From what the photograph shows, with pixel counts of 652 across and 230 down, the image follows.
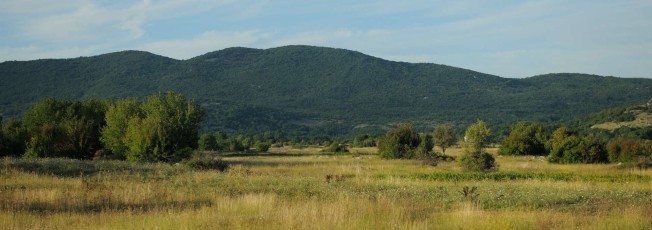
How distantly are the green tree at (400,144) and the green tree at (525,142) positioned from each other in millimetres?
8219

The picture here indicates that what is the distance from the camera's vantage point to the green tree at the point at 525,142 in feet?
178

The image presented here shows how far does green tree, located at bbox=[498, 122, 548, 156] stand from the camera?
54.3 m

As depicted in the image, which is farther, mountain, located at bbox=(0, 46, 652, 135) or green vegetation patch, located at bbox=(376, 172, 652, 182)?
mountain, located at bbox=(0, 46, 652, 135)

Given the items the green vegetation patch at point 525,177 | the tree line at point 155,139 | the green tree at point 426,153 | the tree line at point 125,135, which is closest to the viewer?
the green vegetation patch at point 525,177

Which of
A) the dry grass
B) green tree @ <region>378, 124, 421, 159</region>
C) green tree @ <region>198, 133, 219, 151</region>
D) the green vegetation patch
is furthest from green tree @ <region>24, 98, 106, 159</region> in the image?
the dry grass

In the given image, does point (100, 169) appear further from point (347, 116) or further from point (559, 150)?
point (347, 116)

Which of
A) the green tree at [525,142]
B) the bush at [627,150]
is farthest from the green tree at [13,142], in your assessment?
the bush at [627,150]

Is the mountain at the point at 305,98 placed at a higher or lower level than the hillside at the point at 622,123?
higher

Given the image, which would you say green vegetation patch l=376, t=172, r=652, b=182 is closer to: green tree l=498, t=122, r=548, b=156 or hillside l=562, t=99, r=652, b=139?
green tree l=498, t=122, r=548, b=156

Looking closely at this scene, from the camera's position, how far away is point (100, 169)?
26031 millimetres

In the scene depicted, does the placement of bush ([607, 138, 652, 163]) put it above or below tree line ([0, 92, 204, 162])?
below

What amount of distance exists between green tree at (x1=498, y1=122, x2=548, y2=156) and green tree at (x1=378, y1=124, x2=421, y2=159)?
822 cm

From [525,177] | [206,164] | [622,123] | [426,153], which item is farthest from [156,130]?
[622,123]

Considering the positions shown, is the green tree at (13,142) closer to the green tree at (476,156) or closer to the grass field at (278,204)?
the grass field at (278,204)
